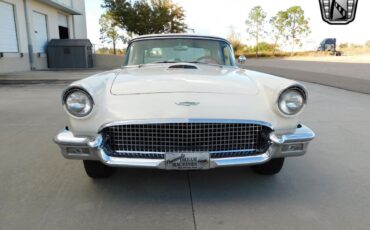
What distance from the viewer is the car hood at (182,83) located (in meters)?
2.66

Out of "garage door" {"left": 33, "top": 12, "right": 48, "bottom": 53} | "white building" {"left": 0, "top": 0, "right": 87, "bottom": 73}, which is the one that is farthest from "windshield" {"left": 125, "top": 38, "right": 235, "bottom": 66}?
"garage door" {"left": 33, "top": 12, "right": 48, "bottom": 53}

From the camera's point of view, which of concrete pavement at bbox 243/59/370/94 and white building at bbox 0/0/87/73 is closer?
concrete pavement at bbox 243/59/370/94

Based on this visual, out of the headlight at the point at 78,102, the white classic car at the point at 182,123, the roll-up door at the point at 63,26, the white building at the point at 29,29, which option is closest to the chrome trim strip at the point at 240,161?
the white classic car at the point at 182,123

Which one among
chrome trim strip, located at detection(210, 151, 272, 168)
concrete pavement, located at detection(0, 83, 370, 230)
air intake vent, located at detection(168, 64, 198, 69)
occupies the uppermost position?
air intake vent, located at detection(168, 64, 198, 69)

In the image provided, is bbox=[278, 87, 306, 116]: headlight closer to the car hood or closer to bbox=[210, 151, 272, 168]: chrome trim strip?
the car hood

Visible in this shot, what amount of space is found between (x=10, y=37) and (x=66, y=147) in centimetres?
1397

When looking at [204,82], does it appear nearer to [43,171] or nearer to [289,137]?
[289,137]

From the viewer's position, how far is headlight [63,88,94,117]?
2555mm

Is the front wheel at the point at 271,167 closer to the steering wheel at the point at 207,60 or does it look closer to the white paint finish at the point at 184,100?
the white paint finish at the point at 184,100

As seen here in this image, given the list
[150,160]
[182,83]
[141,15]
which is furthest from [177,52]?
[141,15]

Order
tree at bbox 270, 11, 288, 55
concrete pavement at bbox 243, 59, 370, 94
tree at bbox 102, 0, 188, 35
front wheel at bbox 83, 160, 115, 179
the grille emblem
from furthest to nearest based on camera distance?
tree at bbox 270, 11, 288, 55 → tree at bbox 102, 0, 188, 35 → concrete pavement at bbox 243, 59, 370, 94 → the grille emblem → front wheel at bbox 83, 160, 115, 179

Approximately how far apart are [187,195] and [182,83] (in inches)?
38.3

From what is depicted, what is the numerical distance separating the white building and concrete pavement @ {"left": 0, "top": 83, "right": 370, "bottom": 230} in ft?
38.1

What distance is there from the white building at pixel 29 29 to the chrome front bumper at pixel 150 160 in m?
13.0
